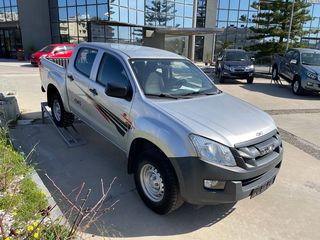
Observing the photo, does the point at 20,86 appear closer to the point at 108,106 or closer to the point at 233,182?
the point at 108,106

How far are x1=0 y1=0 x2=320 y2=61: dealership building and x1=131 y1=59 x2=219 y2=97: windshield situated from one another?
17.3 meters

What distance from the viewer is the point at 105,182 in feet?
13.2

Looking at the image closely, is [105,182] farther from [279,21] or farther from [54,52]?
[279,21]

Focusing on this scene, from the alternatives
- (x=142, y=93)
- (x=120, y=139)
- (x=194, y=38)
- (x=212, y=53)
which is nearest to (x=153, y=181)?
(x=120, y=139)

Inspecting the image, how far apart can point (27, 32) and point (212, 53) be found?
17897 mm

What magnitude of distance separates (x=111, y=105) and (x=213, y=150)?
1.72 metres

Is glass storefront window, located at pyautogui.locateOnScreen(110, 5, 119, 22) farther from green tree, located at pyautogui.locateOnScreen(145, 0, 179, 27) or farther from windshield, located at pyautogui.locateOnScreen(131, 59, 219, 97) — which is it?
windshield, located at pyautogui.locateOnScreen(131, 59, 219, 97)

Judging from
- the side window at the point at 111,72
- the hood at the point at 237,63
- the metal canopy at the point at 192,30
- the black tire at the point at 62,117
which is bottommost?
the black tire at the point at 62,117

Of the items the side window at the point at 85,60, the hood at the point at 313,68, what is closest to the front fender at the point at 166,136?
the side window at the point at 85,60

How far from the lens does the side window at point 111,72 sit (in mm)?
3885

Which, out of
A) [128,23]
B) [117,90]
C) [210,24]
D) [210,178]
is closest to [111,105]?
[117,90]

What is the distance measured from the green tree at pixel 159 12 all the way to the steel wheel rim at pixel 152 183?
22846mm

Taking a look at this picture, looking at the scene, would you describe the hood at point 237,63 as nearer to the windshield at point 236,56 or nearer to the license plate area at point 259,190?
the windshield at point 236,56

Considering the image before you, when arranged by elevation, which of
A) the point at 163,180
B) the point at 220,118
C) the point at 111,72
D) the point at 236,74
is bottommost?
the point at 236,74
